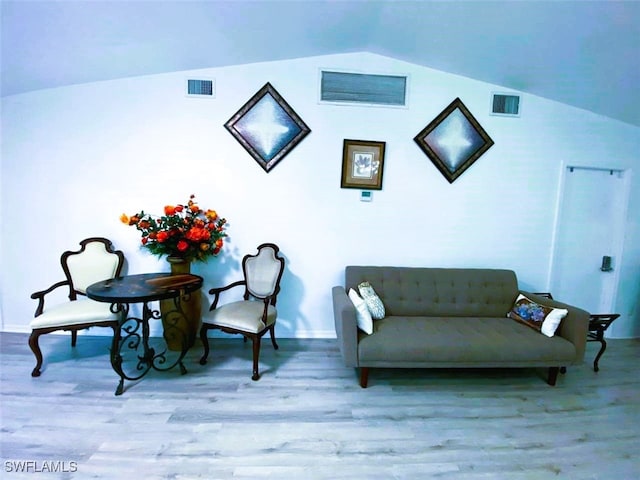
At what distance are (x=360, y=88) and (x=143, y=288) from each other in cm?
267

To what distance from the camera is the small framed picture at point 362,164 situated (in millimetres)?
2992

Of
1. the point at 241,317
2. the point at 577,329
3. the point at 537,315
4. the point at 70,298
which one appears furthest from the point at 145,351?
the point at 577,329

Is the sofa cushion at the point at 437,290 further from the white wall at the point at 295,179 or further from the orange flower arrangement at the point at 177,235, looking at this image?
the orange flower arrangement at the point at 177,235

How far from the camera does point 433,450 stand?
1714 mm

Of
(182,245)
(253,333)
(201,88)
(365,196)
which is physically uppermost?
(201,88)

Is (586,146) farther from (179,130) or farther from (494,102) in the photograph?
(179,130)

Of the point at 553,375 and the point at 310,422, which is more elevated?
the point at 553,375

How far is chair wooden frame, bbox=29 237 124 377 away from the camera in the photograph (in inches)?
88.9

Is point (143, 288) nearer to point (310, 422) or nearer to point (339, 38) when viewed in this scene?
point (310, 422)

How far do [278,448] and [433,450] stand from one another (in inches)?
35.5

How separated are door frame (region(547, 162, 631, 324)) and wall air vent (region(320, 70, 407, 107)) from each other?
198 cm

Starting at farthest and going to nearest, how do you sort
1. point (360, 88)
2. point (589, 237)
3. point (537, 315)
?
1. point (589, 237)
2. point (360, 88)
3. point (537, 315)

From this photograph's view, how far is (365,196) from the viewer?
306 cm

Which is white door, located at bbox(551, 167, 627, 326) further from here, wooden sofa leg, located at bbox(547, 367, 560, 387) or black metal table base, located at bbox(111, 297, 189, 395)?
black metal table base, located at bbox(111, 297, 189, 395)
